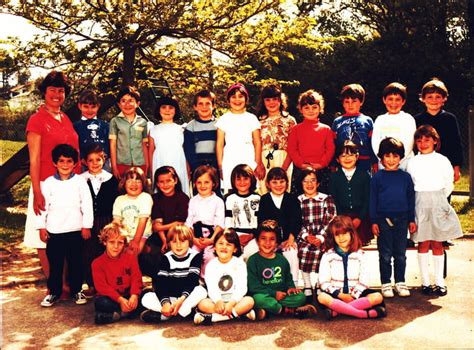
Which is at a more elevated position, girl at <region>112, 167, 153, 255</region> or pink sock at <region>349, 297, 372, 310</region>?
girl at <region>112, 167, 153, 255</region>

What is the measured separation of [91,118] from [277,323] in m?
2.80

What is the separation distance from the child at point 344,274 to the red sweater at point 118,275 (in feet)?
5.07

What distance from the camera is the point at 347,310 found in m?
4.57

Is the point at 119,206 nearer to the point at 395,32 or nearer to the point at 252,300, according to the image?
the point at 252,300

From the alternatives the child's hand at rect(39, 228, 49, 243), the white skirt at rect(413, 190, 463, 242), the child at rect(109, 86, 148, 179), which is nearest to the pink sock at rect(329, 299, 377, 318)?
the white skirt at rect(413, 190, 463, 242)

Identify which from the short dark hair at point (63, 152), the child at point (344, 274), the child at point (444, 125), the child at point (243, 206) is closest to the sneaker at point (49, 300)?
the short dark hair at point (63, 152)

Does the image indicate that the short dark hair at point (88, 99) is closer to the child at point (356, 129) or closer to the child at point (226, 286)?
the child at point (226, 286)

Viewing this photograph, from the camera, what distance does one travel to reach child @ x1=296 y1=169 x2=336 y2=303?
5168 mm

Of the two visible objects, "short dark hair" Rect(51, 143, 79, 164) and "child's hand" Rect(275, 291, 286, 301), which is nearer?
"child's hand" Rect(275, 291, 286, 301)

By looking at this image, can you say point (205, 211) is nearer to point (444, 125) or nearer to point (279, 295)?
point (279, 295)

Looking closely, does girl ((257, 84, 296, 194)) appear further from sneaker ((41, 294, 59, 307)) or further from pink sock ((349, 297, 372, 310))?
sneaker ((41, 294, 59, 307))

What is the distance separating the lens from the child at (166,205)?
5.38 metres

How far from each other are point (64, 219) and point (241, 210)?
159 centimetres

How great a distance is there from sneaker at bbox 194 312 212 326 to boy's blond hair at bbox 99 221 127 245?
961 millimetres
